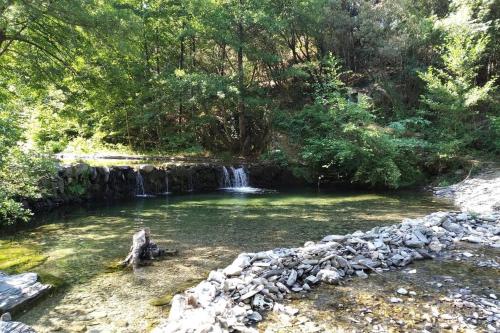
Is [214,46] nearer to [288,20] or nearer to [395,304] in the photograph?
[288,20]

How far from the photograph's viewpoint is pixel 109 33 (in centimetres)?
1098

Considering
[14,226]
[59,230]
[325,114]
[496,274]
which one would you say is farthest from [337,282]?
[325,114]

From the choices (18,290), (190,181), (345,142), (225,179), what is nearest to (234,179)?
(225,179)

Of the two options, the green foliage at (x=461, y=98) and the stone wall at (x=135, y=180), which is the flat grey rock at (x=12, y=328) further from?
the green foliage at (x=461, y=98)

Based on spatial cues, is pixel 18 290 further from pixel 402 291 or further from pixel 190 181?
pixel 190 181

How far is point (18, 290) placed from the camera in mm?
5320

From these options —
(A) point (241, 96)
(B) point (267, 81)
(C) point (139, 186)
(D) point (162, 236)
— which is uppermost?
(B) point (267, 81)

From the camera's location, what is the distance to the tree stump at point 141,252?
6656 millimetres

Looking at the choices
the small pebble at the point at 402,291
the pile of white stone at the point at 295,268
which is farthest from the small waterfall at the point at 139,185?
the small pebble at the point at 402,291

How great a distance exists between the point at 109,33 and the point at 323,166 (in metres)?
9.89

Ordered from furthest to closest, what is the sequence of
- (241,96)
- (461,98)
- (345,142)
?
1. (241,96)
2. (461,98)
3. (345,142)

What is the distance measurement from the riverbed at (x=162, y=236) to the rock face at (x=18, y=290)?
19cm

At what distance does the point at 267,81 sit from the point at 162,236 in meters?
15.4

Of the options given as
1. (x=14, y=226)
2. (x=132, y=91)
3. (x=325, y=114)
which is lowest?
(x=14, y=226)
